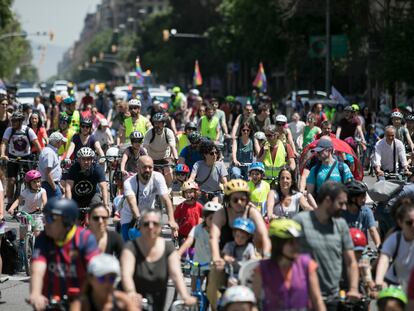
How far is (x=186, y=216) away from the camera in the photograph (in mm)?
13062

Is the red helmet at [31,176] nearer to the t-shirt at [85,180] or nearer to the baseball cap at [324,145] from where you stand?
the t-shirt at [85,180]

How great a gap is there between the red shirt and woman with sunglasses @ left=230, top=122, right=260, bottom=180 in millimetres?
5586

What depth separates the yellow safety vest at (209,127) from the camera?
73.5 ft

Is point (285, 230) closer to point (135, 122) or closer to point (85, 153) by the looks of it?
point (85, 153)

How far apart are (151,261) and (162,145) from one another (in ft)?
32.0

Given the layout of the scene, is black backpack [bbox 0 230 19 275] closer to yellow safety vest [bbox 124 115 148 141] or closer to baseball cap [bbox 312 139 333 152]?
baseball cap [bbox 312 139 333 152]

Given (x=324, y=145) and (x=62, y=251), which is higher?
(x=324, y=145)

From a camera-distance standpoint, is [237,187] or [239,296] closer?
[239,296]

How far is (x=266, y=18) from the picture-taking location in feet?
215

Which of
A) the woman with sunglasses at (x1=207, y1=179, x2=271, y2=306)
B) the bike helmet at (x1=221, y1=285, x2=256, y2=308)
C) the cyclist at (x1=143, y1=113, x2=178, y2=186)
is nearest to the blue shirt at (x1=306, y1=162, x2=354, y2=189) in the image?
the woman with sunglasses at (x1=207, y1=179, x2=271, y2=306)

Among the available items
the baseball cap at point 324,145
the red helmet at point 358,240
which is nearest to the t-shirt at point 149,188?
the baseball cap at point 324,145

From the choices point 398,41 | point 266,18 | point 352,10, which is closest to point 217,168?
point 398,41

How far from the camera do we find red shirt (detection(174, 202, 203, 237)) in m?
13.0

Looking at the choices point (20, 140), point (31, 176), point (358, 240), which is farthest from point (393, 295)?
point (20, 140)
